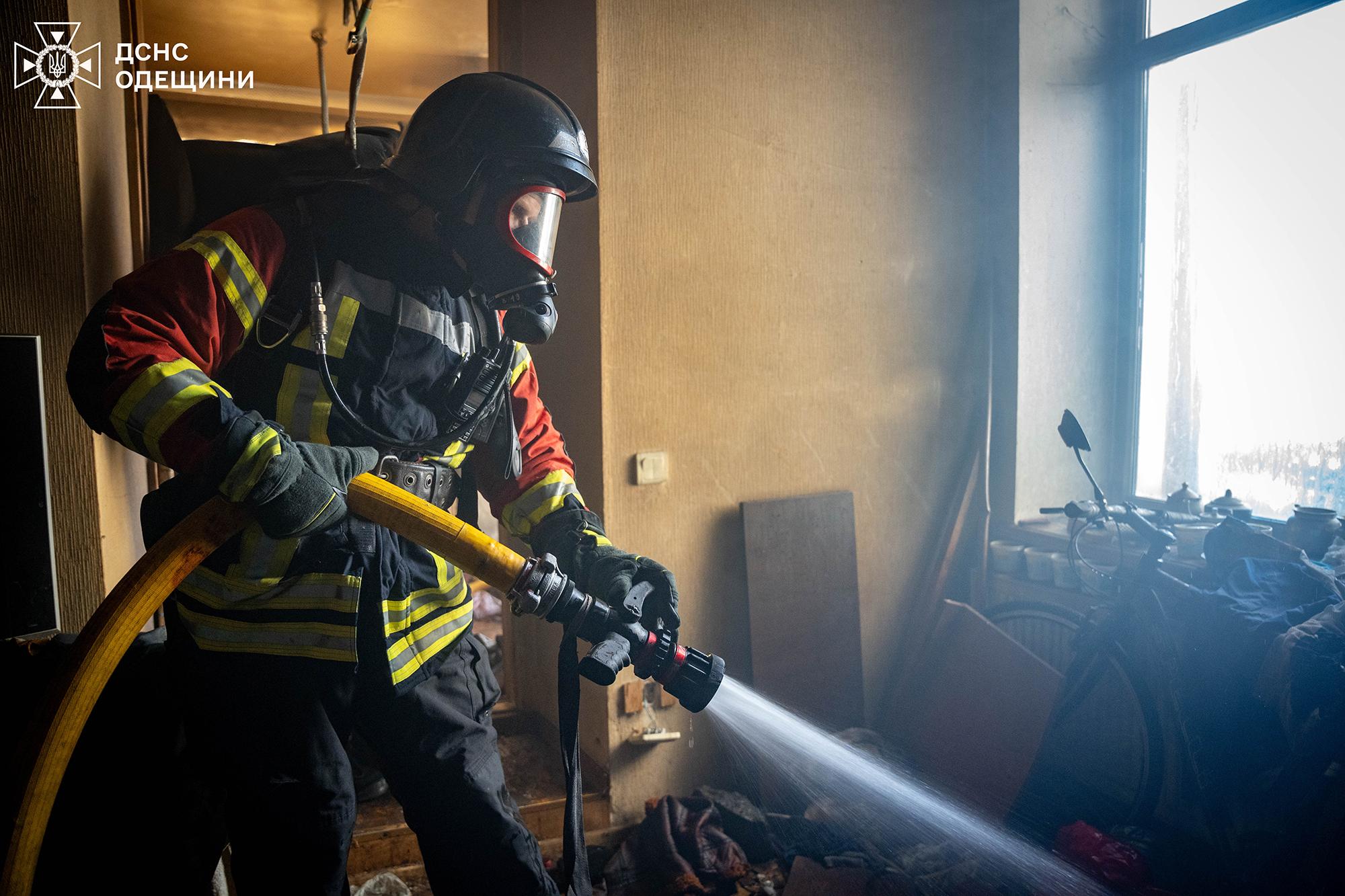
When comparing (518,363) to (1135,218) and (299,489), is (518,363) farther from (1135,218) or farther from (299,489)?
(1135,218)

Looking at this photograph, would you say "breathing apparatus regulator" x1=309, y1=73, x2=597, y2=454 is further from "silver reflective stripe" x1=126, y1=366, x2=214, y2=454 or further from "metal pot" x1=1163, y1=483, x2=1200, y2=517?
"metal pot" x1=1163, y1=483, x2=1200, y2=517

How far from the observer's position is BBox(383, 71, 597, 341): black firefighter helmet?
67.6 inches

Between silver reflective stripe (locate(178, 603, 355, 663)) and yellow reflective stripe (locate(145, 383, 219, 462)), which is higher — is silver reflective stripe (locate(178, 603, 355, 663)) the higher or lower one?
the lower one

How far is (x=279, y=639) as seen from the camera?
1491mm

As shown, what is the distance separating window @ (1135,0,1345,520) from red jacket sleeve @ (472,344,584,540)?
Answer: 261 centimetres

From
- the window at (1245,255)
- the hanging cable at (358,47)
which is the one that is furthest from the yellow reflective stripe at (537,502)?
the window at (1245,255)

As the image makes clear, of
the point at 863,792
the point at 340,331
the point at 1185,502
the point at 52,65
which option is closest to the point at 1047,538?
the point at 1185,502

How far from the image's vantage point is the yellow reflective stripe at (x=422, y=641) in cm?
157

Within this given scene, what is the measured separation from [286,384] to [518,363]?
0.54 metres

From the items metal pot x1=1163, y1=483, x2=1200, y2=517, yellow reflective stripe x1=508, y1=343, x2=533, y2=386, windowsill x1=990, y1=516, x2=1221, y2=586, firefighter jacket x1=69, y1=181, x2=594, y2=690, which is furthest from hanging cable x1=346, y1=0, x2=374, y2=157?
metal pot x1=1163, y1=483, x2=1200, y2=517

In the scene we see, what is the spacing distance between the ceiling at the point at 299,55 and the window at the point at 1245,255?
3.11m

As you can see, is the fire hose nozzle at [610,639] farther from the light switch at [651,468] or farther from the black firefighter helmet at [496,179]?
the light switch at [651,468]

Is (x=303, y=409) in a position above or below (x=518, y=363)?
below

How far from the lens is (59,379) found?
1796 millimetres
